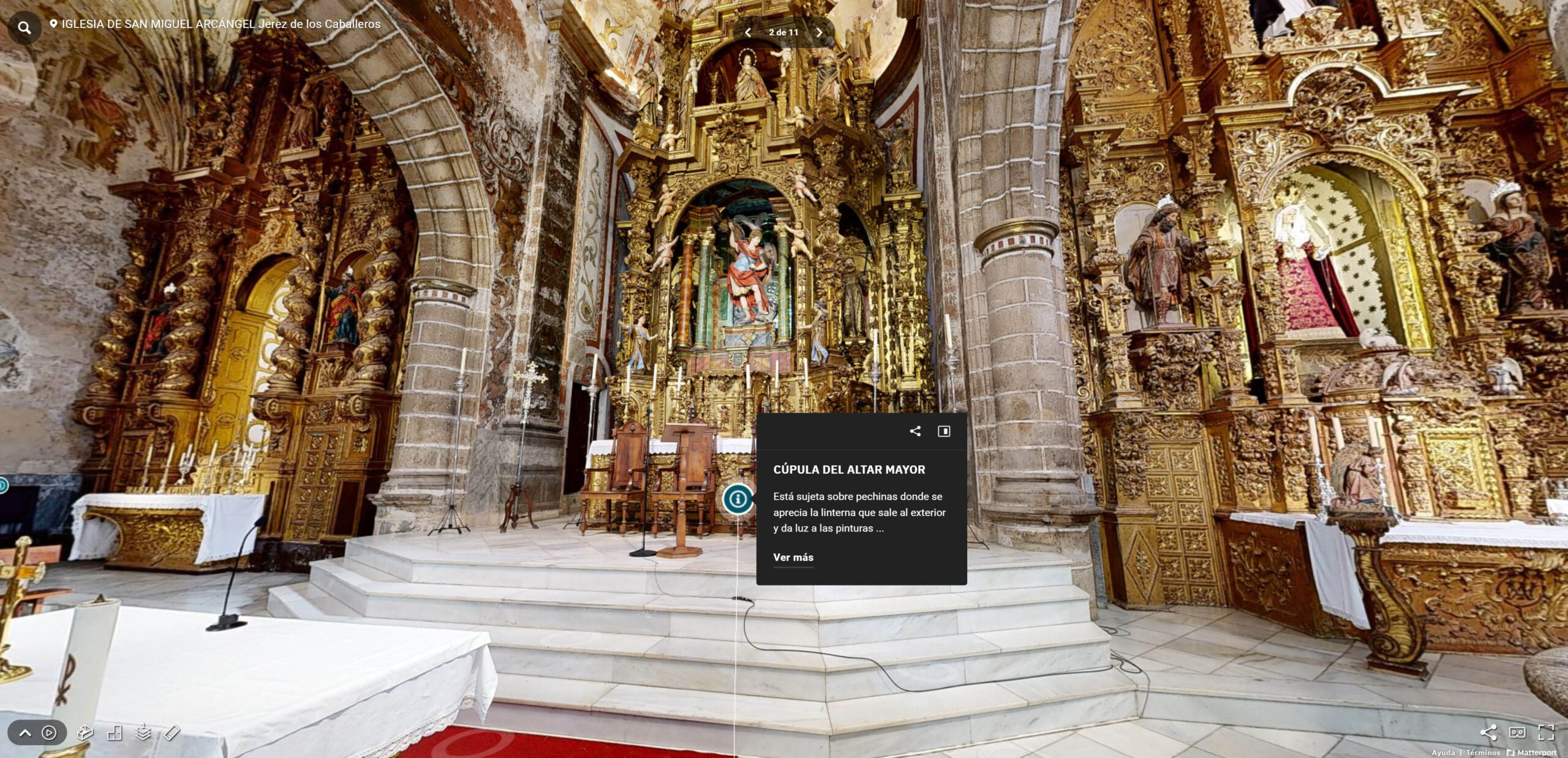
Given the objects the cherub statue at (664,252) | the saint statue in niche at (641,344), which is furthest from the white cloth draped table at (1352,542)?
the cherub statue at (664,252)

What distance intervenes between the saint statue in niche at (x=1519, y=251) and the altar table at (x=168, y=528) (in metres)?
14.6

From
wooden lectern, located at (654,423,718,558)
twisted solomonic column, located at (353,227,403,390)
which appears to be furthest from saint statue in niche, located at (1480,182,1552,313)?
twisted solomonic column, located at (353,227,403,390)

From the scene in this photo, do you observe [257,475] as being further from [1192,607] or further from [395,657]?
[1192,607]

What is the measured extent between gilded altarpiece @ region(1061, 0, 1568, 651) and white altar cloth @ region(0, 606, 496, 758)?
6.19 meters

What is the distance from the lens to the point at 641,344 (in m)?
8.66

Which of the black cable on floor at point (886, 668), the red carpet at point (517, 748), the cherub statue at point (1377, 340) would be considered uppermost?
the cherub statue at point (1377, 340)

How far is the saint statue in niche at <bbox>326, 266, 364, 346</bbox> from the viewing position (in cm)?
780

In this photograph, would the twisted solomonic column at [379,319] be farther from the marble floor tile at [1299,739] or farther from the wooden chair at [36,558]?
the marble floor tile at [1299,739]

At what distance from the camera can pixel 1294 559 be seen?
4.67 metres

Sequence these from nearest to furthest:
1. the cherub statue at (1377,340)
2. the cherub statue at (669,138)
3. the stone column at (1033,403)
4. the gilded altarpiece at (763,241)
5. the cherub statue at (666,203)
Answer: the stone column at (1033,403)
the cherub statue at (1377,340)
the gilded altarpiece at (763,241)
the cherub statue at (666,203)
the cherub statue at (669,138)


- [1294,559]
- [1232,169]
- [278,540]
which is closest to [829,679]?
[1294,559]

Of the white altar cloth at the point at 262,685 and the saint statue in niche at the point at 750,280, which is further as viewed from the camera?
the saint statue in niche at the point at 750,280

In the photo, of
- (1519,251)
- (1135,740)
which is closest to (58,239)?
(1135,740)

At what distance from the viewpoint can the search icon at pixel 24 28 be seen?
7.08m
